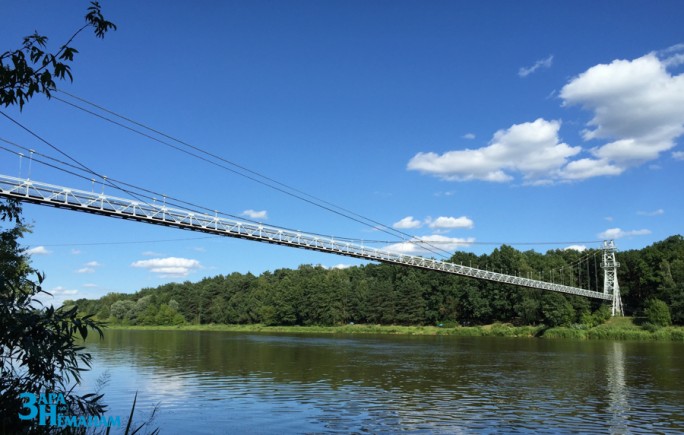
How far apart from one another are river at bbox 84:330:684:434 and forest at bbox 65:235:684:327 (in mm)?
39928

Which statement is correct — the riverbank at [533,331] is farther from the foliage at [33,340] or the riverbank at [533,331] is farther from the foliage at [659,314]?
the foliage at [33,340]

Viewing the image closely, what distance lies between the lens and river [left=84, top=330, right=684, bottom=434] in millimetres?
16000

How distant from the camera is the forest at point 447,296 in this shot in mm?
73812

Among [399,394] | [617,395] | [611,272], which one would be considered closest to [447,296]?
[611,272]

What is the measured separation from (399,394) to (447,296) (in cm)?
7047

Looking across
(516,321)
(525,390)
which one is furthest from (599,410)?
(516,321)

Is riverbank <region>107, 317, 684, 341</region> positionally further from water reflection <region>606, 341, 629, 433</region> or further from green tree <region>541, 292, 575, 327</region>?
water reflection <region>606, 341, 629, 433</region>

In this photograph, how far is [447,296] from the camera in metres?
90.0

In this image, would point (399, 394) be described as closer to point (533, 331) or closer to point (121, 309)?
point (533, 331)

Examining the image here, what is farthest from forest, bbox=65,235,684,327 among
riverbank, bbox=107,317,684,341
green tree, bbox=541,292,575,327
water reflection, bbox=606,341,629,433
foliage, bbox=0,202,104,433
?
foliage, bbox=0,202,104,433

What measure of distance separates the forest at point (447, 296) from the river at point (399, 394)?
3993cm

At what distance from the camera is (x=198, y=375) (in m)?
27.4

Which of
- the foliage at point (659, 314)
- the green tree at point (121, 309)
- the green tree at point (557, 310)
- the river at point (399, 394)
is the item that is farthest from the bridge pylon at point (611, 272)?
the green tree at point (121, 309)

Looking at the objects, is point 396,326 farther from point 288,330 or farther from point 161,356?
point 161,356
